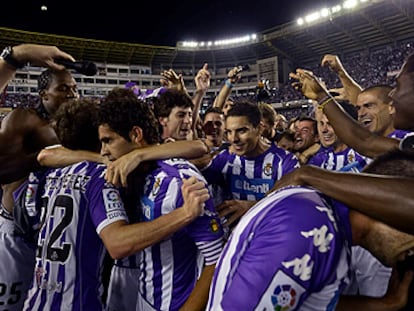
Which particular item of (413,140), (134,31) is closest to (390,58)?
(134,31)

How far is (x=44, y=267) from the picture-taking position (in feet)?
6.57

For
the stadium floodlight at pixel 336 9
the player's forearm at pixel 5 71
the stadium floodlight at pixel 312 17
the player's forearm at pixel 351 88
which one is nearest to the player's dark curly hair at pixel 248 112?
the player's forearm at pixel 351 88

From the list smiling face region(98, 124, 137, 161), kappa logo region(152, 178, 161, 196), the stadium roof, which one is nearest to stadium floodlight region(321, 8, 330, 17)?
the stadium roof

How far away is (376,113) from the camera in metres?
4.02

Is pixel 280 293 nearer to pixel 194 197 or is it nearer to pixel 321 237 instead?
pixel 321 237

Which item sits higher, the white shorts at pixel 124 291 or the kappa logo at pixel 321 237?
the kappa logo at pixel 321 237

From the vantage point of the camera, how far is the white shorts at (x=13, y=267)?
2836 mm

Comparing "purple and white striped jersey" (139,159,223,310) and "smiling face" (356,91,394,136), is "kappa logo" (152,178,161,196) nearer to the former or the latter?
"purple and white striped jersey" (139,159,223,310)

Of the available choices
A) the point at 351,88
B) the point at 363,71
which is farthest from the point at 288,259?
the point at 363,71

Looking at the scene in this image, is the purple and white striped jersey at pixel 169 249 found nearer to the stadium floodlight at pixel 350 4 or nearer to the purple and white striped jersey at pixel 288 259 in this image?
the purple and white striped jersey at pixel 288 259

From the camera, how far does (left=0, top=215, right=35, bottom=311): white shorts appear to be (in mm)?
2836

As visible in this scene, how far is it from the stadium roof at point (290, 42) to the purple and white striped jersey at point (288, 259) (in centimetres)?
2438

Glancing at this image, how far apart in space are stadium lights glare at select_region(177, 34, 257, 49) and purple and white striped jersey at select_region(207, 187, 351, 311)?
30.4 m

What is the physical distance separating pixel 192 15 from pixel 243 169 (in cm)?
3128
